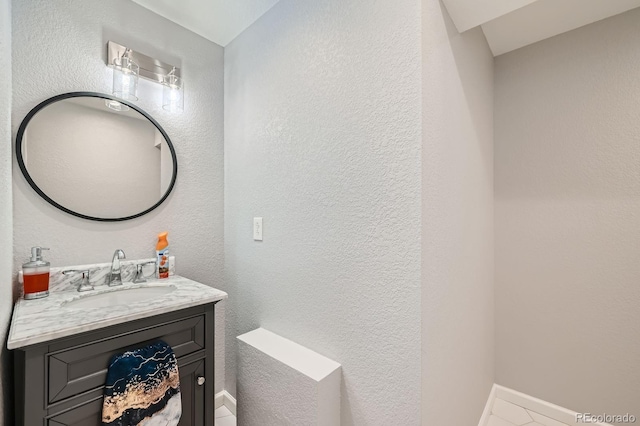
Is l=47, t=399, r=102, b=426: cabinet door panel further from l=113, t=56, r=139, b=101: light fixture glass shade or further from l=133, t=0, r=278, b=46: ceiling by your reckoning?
l=133, t=0, r=278, b=46: ceiling

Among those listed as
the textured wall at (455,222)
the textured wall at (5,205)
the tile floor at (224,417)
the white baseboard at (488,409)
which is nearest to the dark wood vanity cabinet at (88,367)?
the textured wall at (5,205)

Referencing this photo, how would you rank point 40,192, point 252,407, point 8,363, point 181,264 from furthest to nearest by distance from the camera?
point 181,264 < point 252,407 < point 40,192 < point 8,363

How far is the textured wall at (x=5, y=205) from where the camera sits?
0.95m

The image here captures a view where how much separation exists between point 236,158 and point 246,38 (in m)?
0.75

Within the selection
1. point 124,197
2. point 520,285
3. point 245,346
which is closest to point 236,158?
point 124,197

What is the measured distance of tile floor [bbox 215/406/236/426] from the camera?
1.66 meters

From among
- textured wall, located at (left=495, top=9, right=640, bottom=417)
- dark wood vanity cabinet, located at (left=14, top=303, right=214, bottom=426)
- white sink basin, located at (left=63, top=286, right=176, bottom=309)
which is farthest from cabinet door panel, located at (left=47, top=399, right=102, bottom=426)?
textured wall, located at (left=495, top=9, right=640, bottom=417)

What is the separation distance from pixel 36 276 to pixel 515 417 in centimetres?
264

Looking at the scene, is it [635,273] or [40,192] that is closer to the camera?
[40,192]

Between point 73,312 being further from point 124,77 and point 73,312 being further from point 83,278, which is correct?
point 124,77

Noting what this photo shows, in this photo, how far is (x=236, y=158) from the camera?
179 cm

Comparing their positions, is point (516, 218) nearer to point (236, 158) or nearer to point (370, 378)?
point (370, 378)

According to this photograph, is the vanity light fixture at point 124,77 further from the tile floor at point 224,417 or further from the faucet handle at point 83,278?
Answer: the tile floor at point 224,417

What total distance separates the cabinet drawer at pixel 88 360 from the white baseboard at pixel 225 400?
84 centimetres
